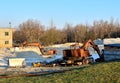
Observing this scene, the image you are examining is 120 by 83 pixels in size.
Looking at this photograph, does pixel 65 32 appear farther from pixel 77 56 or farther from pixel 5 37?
pixel 77 56

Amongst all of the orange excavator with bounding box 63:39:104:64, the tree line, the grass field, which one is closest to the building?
the tree line

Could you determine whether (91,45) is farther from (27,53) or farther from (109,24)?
(109,24)

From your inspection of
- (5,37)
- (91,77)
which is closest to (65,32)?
(5,37)

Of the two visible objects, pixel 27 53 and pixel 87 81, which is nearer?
pixel 87 81

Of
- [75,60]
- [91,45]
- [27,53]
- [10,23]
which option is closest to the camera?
[75,60]

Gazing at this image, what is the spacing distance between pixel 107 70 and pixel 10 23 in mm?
73802

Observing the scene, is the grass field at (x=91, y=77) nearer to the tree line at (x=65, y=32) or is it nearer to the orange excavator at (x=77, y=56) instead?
the orange excavator at (x=77, y=56)

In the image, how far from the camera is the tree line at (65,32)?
82675 millimetres

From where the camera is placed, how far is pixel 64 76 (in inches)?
533

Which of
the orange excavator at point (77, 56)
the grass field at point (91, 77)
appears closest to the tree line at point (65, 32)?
the orange excavator at point (77, 56)

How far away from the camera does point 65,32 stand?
331 feet

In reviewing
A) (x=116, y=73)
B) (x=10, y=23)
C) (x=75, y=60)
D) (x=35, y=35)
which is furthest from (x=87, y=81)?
(x=35, y=35)

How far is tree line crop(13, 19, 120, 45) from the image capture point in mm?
82675

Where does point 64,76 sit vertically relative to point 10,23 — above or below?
below
